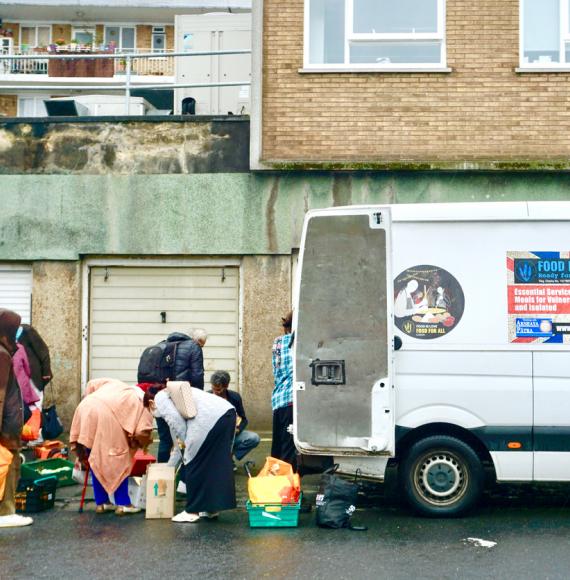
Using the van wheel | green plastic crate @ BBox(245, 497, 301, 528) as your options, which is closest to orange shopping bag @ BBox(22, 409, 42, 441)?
green plastic crate @ BBox(245, 497, 301, 528)

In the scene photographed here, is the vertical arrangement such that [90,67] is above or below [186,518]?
above

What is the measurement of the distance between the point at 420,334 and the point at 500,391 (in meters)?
0.83

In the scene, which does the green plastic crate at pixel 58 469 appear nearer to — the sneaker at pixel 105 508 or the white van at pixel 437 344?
the sneaker at pixel 105 508

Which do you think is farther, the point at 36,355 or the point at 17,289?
the point at 17,289

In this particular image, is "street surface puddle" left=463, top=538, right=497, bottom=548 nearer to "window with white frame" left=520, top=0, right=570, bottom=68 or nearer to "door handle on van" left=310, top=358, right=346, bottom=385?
"door handle on van" left=310, top=358, right=346, bottom=385

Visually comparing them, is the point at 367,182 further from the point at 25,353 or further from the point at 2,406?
the point at 2,406

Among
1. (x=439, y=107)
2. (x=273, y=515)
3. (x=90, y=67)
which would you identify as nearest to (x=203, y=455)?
(x=273, y=515)

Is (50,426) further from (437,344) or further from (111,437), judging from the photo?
(437,344)

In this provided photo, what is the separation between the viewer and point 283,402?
9.30 m

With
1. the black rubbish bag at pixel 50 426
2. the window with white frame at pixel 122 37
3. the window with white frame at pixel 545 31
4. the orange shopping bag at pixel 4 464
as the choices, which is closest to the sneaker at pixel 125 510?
the orange shopping bag at pixel 4 464

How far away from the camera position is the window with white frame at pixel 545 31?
1307cm

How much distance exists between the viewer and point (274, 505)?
8000mm

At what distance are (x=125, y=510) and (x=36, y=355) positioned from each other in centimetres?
394

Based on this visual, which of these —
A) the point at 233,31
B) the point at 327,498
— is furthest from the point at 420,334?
the point at 233,31
